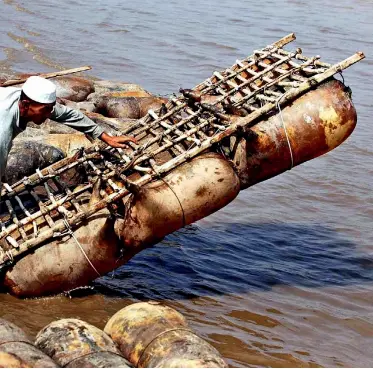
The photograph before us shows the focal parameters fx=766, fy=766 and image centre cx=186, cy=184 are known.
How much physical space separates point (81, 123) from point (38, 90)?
0.87m

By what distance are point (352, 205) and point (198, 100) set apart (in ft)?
13.0

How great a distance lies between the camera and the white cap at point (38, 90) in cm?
585

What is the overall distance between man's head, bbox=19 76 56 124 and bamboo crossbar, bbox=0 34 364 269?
2.68ft

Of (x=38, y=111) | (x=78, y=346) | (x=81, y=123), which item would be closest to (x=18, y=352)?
(x=78, y=346)

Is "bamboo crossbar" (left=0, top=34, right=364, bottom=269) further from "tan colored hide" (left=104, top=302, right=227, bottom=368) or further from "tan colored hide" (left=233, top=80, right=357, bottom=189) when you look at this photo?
"tan colored hide" (left=104, top=302, right=227, bottom=368)

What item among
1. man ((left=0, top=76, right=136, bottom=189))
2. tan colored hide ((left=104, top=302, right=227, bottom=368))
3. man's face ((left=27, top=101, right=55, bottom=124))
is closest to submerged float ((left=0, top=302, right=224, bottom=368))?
tan colored hide ((left=104, top=302, right=227, bottom=368))

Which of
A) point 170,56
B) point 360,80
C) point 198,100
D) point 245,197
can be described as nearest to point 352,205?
point 245,197

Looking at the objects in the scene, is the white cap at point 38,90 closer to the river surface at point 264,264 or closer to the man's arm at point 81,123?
the man's arm at point 81,123

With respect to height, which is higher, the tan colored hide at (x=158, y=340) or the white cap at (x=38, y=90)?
the white cap at (x=38, y=90)

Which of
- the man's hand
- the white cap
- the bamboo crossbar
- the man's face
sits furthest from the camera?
the man's hand

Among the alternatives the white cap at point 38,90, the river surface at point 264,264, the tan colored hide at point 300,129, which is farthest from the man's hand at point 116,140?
the river surface at point 264,264

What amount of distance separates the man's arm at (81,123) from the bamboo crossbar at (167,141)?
14cm

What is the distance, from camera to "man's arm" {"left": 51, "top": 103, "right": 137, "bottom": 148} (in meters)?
6.43

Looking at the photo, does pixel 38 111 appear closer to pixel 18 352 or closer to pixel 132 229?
pixel 132 229
